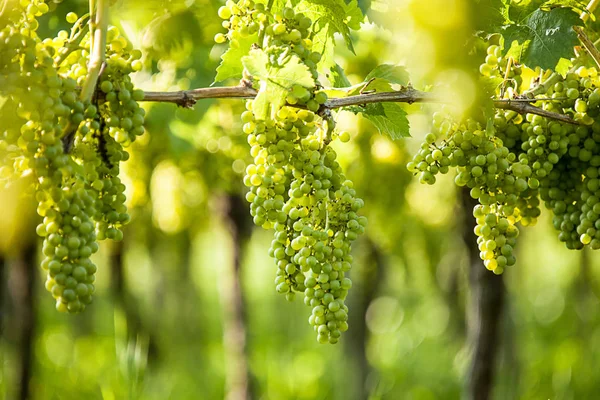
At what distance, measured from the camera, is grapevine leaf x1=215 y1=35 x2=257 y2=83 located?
64.2 inches

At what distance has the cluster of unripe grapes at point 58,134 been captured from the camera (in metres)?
1.16

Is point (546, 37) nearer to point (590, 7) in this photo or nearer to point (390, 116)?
point (590, 7)

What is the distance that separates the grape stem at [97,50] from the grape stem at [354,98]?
117mm

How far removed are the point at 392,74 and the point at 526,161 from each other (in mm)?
378

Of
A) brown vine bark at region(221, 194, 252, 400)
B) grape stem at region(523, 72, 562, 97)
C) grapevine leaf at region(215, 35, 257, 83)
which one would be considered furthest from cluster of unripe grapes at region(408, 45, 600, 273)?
brown vine bark at region(221, 194, 252, 400)

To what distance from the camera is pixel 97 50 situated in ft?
4.20

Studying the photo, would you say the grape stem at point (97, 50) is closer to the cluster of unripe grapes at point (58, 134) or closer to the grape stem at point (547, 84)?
the cluster of unripe grapes at point (58, 134)

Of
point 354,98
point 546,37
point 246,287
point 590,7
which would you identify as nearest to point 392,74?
point 354,98

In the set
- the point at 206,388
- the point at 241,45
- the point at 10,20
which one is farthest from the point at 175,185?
the point at 10,20

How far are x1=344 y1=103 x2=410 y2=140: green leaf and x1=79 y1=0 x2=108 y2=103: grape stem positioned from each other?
0.65 m

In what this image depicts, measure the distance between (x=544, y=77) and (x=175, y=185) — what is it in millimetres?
3722

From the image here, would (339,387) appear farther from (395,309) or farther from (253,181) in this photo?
(253,181)

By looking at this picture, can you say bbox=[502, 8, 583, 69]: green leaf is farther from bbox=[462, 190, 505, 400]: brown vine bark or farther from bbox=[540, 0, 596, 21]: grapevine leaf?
bbox=[462, 190, 505, 400]: brown vine bark

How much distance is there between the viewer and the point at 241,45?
164 cm
